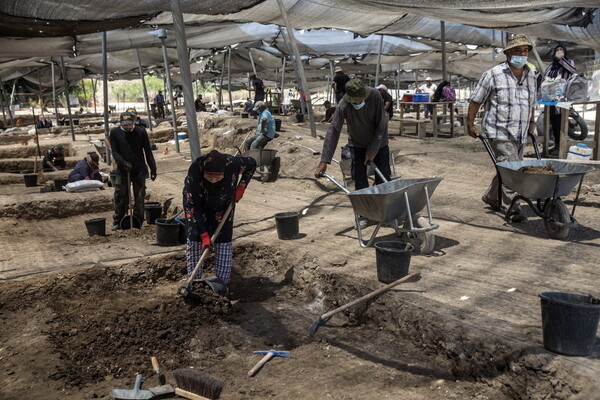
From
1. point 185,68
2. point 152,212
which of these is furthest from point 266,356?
point 152,212

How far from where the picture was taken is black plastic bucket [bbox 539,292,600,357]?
3.10 meters

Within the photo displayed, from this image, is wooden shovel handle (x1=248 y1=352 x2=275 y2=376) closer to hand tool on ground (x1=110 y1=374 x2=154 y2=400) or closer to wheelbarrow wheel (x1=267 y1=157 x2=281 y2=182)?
hand tool on ground (x1=110 y1=374 x2=154 y2=400)

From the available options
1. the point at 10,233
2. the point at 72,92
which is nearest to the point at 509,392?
the point at 10,233

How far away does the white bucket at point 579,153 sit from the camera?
26.9ft

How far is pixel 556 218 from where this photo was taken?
5.51m

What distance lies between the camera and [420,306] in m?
4.27

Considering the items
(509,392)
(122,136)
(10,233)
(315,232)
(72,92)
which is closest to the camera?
(509,392)

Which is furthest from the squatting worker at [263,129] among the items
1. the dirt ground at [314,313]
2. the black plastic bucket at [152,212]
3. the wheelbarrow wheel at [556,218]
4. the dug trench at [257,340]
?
the wheelbarrow wheel at [556,218]

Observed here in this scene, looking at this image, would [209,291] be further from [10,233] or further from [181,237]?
[10,233]

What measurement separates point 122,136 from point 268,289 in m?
3.66

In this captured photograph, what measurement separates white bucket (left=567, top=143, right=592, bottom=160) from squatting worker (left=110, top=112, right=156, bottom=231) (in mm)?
6172

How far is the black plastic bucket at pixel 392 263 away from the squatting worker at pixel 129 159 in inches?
190

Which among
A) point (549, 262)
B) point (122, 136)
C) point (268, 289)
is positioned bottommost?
point (268, 289)

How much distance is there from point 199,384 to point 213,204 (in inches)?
81.1
